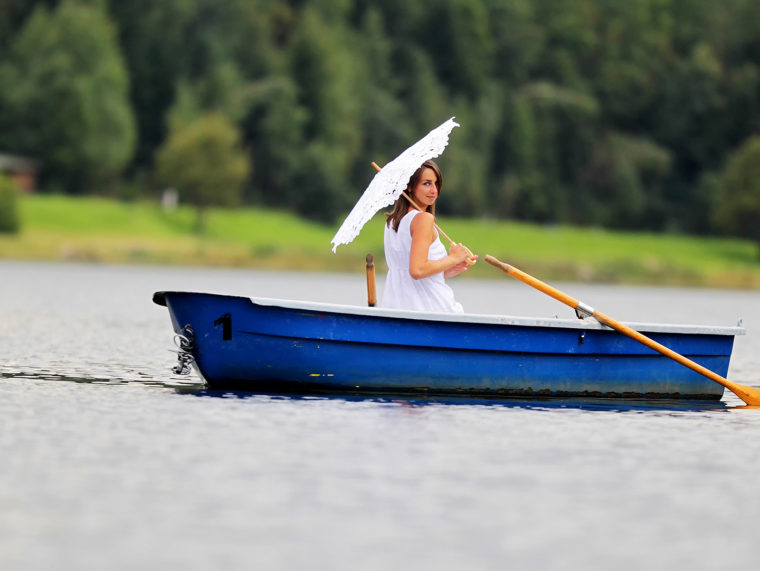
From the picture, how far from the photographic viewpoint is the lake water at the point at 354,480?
8766mm

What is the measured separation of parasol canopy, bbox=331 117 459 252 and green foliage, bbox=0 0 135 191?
2829 inches

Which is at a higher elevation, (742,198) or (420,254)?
(742,198)

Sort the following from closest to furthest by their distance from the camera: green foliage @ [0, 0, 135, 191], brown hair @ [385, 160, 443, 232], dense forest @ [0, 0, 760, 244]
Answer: brown hair @ [385, 160, 443, 232] < green foliage @ [0, 0, 135, 191] < dense forest @ [0, 0, 760, 244]

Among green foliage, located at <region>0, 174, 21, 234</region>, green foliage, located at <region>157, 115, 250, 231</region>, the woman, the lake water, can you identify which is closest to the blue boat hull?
the lake water

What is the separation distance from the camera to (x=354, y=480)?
10992mm

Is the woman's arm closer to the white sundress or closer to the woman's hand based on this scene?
the woman's hand

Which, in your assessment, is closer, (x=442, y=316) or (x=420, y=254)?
(x=420, y=254)

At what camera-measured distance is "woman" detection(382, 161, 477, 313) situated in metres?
15.4

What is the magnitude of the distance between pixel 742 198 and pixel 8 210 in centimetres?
4247

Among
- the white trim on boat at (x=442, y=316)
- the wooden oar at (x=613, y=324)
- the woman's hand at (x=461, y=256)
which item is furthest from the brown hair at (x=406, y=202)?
the wooden oar at (x=613, y=324)

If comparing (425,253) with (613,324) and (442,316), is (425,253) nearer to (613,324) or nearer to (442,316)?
(442,316)

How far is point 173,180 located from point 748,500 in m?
74.4

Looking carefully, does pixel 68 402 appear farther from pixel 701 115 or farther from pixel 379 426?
pixel 701 115

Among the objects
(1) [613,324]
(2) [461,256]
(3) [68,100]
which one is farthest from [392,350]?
(3) [68,100]
